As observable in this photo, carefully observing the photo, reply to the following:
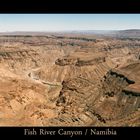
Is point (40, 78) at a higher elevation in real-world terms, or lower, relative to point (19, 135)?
lower

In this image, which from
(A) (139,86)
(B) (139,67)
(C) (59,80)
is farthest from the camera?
(C) (59,80)

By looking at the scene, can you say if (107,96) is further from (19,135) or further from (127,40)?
(127,40)

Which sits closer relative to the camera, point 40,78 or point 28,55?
point 40,78

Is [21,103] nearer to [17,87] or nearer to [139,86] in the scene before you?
[17,87]
